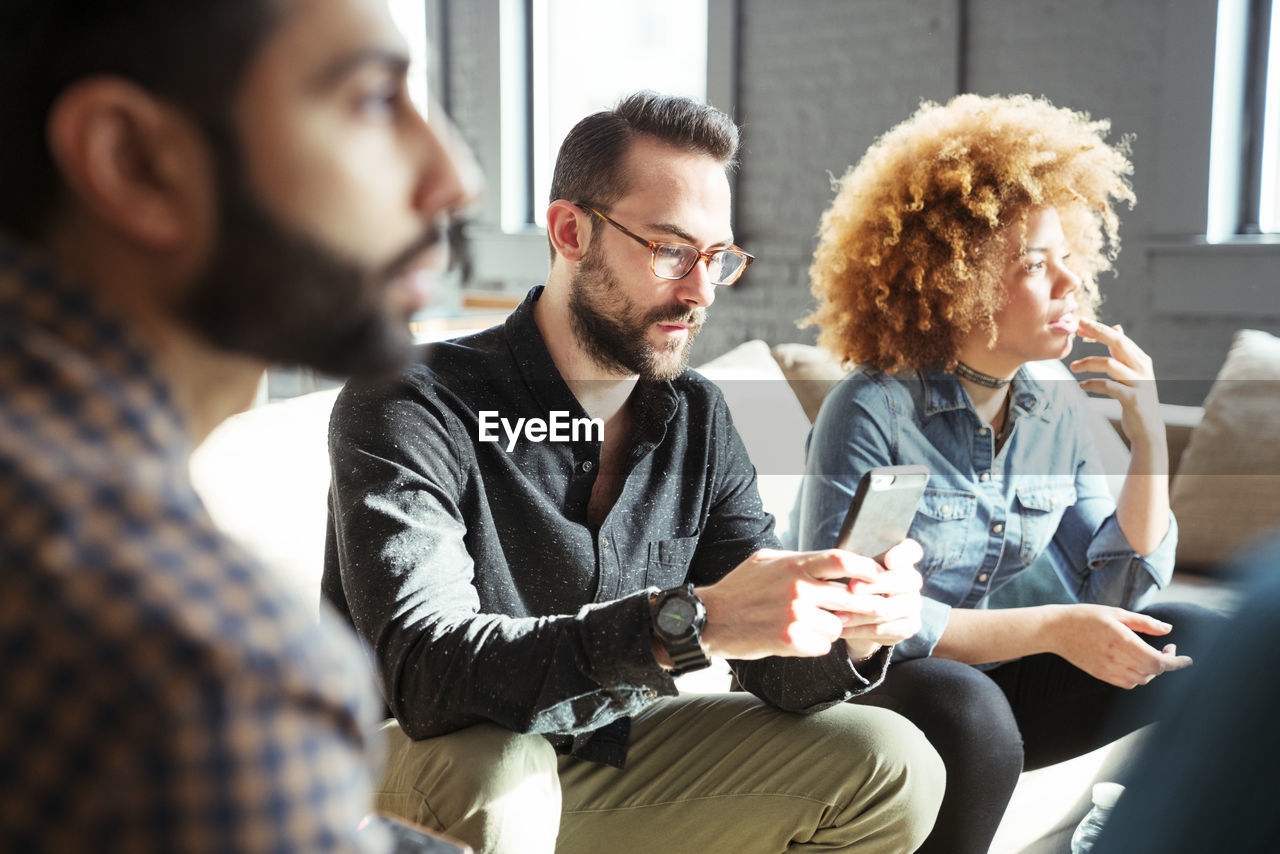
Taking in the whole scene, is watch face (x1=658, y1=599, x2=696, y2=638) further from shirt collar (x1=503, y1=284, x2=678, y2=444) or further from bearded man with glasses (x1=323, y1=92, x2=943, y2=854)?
shirt collar (x1=503, y1=284, x2=678, y2=444)

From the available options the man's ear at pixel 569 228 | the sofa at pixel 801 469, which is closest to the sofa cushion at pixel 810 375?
the sofa at pixel 801 469

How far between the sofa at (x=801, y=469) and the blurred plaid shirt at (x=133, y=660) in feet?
3.71

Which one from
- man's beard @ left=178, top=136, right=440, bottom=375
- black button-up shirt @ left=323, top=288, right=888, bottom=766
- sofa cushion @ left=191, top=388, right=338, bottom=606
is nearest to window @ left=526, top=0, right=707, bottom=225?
sofa cushion @ left=191, top=388, right=338, bottom=606

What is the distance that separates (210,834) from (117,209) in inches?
10.6

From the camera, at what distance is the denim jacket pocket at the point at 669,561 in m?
1.50

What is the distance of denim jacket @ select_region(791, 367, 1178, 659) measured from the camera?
5.63ft

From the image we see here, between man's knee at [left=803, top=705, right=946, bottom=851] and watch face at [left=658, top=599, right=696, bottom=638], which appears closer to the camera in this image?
watch face at [left=658, top=599, right=696, bottom=638]

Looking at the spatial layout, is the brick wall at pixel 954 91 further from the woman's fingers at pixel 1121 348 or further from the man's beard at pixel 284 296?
the man's beard at pixel 284 296

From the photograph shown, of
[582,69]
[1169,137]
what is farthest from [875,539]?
[582,69]

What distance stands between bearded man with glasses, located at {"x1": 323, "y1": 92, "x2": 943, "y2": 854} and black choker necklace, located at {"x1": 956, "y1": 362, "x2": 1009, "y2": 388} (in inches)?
18.4

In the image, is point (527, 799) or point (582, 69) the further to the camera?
point (582, 69)

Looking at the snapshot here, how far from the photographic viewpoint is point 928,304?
188cm

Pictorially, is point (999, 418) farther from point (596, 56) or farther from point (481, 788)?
point (596, 56)

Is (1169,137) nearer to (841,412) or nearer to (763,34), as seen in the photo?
(763,34)
